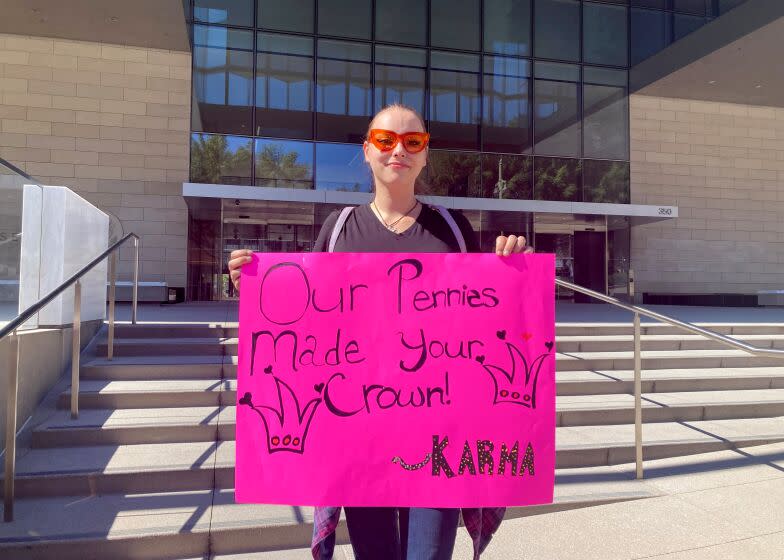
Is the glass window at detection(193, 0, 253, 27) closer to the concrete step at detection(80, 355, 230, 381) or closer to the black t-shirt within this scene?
the concrete step at detection(80, 355, 230, 381)

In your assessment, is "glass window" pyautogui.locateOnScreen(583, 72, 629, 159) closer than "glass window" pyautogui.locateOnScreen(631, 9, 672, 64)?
Yes

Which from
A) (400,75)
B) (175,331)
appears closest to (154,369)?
(175,331)

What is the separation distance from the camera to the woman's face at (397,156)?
71.4 inches

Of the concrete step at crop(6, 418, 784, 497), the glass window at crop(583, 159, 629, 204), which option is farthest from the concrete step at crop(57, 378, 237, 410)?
the glass window at crop(583, 159, 629, 204)

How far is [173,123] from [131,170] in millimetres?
1476

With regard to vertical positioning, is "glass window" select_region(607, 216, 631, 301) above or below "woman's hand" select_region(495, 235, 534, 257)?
above

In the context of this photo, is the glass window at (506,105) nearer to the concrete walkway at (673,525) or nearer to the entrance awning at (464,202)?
the entrance awning at (464,202)

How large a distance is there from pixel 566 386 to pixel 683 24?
1561cm

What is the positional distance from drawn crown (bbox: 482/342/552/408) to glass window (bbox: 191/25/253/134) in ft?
43.4

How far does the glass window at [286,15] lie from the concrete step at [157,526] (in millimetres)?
13387

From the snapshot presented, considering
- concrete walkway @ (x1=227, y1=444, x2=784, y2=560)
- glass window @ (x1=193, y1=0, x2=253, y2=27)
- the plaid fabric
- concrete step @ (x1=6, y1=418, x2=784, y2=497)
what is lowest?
concrete walkway @ (x1=227, y1=444, x2=784, y2=560)

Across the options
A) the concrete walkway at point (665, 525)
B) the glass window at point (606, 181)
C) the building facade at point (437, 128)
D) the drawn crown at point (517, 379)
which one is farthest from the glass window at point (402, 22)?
the drawn crown at point (517, 379)

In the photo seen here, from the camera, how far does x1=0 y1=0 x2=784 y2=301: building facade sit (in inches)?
514

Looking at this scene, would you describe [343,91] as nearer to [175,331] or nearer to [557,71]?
[557,71]
